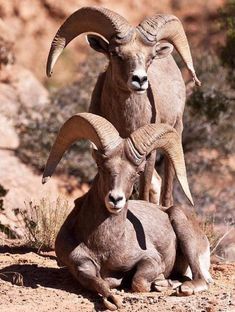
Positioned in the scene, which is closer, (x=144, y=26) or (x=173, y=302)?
(x=173, y=302)

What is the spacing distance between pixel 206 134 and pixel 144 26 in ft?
34.1

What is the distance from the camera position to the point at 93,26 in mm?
10727

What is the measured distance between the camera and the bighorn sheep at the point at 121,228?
8.76 meters

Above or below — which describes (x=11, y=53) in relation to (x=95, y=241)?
above

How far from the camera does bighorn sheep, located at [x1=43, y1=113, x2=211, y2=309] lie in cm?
876

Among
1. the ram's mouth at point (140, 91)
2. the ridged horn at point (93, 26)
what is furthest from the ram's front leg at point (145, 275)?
the ridged horn at point (93, 26)

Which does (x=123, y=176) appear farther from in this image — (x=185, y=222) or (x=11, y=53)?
(x=11, y=53)

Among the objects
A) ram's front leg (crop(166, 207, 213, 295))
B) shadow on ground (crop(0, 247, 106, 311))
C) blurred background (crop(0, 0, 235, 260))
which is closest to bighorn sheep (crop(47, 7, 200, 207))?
ram's front leg (crop(166, 207, 213, 295))

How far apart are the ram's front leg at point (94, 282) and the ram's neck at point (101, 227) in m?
0.18

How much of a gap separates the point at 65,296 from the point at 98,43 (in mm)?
2935

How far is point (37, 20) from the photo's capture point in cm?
2661

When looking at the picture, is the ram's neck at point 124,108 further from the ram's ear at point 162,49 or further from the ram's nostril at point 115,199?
the ram's nostril at point 115,199

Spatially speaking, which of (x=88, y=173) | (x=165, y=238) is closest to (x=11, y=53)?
(x=88, y=173)

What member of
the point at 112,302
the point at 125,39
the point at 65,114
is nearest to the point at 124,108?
the point at 125,39
